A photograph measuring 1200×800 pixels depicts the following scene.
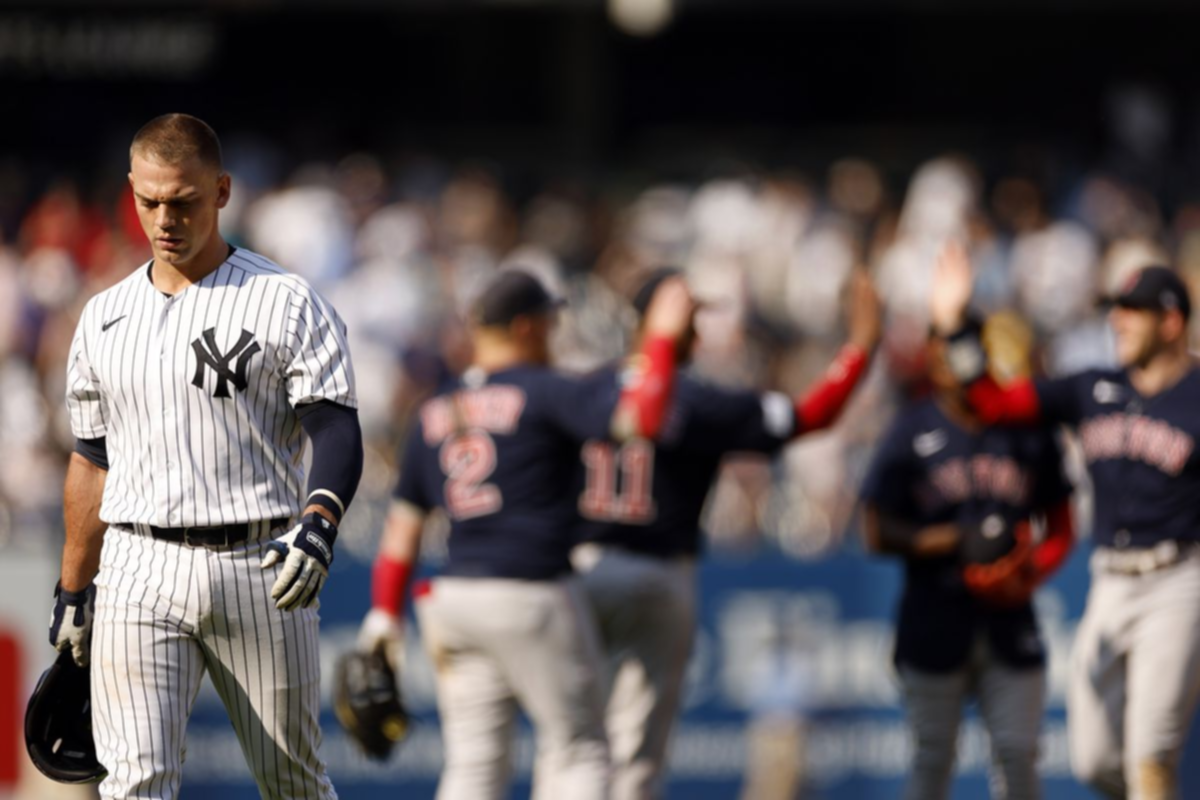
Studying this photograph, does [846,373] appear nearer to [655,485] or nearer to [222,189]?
[655,485]

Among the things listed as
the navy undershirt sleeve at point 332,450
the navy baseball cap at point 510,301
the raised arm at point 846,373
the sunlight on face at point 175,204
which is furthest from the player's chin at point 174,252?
the raised arm at point 846,373

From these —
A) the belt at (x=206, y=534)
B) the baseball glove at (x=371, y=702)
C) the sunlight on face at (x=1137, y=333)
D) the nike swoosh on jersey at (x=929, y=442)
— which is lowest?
the baseball glove at (x=371, y=702)

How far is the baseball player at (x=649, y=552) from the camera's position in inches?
325

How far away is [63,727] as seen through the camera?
241 inches

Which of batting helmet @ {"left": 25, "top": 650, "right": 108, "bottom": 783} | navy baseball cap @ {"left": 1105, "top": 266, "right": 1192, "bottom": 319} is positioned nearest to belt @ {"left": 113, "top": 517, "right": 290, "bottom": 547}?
batting helmet @ {"left": 25, "top": 650, "right": 108, "bottom": 783}

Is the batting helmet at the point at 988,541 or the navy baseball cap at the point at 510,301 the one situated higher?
the navy baseball cap at the point at 510,301

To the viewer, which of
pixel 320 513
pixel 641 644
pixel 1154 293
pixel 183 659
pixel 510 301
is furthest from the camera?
pixel 641 644

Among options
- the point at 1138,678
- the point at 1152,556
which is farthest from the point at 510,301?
the point at 1138,678

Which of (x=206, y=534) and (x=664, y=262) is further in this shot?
(x=664, y=262)

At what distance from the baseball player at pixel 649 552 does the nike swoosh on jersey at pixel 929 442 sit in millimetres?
403

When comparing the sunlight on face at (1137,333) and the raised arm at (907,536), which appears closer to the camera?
the sunlight on face at (1137,333)

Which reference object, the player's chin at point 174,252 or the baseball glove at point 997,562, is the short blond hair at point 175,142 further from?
the baseball glove at point 997,562

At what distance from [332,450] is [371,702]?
2.78m

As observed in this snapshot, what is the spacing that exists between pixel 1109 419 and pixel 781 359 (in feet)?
25.6
